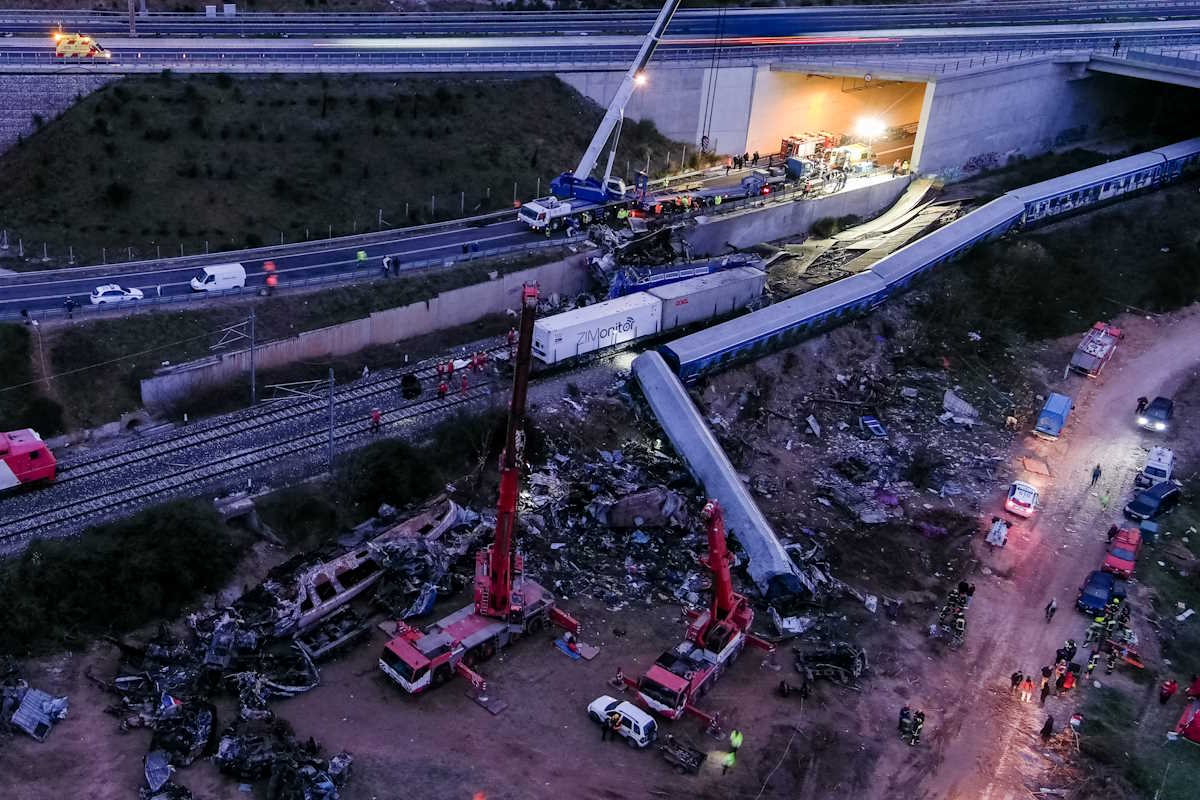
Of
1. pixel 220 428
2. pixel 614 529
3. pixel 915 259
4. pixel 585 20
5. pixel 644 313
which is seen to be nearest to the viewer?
pixel 614 529

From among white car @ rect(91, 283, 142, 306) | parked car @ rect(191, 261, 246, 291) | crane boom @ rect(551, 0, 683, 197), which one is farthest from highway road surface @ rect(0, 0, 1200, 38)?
white car @ rect(91, 283, 142, 306)

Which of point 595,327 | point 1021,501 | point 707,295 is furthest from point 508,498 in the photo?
point 707,295

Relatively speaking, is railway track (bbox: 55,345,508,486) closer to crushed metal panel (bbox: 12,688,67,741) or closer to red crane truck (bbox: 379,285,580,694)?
crushed metal panel (bbox: 12,688,67,741)

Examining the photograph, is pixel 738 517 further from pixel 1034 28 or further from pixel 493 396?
pixel 1034 28

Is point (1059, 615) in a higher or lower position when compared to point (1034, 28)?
lower

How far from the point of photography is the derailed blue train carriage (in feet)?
149

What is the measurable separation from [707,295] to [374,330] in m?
14.5

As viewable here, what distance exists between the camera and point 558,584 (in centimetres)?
3394

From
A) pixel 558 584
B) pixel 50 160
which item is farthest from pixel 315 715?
pixel 50 160

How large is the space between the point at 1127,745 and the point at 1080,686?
7.68 feet

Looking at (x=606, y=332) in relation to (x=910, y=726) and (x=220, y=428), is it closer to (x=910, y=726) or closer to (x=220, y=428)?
(x=220, y=428)

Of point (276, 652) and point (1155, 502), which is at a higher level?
point (1155, 502)

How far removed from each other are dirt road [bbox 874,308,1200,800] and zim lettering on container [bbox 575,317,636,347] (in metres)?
16.0

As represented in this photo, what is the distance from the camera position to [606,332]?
45031 millimetres
